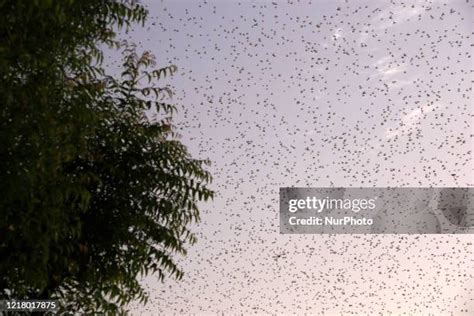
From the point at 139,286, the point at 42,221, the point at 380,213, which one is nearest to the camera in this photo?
the point at 42,221

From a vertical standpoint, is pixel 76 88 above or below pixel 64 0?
below

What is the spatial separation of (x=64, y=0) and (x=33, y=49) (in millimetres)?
512

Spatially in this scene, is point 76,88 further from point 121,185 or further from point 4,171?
point 121,185

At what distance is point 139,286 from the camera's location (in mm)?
9000

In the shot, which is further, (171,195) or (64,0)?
(171,195)

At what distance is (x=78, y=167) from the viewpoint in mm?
8992

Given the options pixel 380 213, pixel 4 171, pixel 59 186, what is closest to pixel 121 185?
pixel 59 186

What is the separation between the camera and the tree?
658 cm

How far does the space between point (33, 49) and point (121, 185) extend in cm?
270

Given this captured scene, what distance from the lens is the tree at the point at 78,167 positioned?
6582 millimetres

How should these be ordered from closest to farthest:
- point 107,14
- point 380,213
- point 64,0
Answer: point 64,0
point 107,14
point 380,213

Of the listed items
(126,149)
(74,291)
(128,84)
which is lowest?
(74,291)

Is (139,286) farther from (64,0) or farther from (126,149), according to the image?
(64,0)

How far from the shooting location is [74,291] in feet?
31.1
